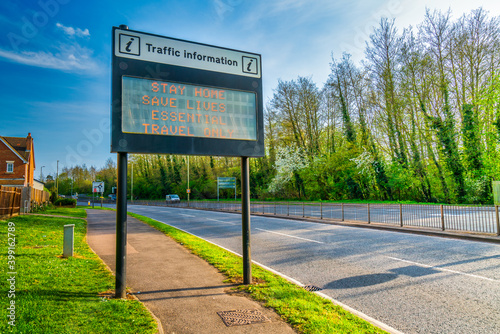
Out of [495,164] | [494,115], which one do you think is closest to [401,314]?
[495,164]

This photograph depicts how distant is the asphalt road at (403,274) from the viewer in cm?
481

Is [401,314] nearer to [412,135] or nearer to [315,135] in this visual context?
[412,135]

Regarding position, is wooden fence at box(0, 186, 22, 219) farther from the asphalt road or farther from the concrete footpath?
the asphalt road

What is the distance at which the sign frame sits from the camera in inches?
217

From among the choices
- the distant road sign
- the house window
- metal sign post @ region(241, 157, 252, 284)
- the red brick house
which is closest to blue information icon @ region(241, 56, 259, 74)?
metal sign post @ region(241, 157, 252, 284)

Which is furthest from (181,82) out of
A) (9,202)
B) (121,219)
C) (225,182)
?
(225,182)

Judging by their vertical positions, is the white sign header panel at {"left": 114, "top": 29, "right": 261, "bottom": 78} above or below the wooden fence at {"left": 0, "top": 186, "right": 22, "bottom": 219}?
above

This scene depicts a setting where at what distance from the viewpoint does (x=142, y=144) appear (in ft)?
18.5

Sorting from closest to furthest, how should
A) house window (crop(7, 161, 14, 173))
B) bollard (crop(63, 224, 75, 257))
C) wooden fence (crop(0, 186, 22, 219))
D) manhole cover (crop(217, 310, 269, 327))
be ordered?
manhole cover (crop(217, 310, 269, 327)), bollard (crop(63, 224, 75, 257)), wooden fence (crop(0, 186, 22, 219)), house window (crop(7, 161, 14, 173))

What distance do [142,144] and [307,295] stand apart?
394 centimetres

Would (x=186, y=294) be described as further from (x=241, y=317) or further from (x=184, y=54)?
(x=184, y=54)

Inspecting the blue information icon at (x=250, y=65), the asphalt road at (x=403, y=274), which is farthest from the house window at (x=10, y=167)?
the blue information icon at (x=250, y=65)

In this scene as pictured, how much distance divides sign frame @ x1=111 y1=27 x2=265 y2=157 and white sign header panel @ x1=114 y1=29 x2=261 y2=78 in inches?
1.1

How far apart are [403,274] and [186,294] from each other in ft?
15.7
